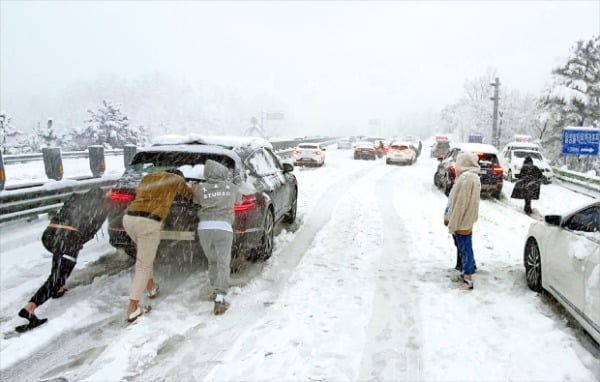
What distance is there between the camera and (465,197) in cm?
534

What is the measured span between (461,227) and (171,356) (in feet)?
12.1

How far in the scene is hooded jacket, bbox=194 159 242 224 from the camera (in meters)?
4.57

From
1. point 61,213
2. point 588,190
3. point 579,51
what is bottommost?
point 588,190

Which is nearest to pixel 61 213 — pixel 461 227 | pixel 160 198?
pixel 160 198

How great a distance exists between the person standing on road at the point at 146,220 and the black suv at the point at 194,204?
1.89ft

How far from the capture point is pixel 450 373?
3.54 m

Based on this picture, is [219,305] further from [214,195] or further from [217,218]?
[214,195]

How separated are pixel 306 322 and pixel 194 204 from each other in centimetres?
190

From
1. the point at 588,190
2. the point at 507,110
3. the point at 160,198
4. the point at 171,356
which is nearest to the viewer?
the point at 171,356

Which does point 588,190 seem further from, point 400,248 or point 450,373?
point 450,373

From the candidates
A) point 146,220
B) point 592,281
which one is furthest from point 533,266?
point 146,220

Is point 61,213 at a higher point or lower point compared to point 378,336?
higher

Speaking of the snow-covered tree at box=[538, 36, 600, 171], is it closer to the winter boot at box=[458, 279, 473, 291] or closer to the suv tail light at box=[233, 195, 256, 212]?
the winter boot at box=[458, 279, 473, 291]

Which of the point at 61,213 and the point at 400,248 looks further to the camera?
the point at 400,248
